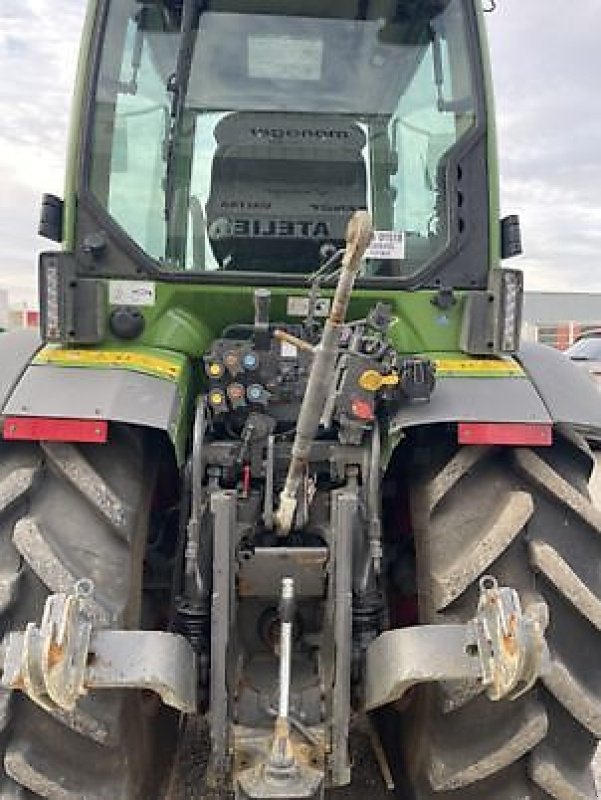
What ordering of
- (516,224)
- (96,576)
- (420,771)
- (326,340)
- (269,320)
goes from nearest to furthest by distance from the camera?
1. (326,340)
2. (96,576)
3. (420,771)
4. (269,320)
5. (516,224)

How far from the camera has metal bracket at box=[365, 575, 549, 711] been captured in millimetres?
→ 2152

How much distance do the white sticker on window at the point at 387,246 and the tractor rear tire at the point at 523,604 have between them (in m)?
0.78

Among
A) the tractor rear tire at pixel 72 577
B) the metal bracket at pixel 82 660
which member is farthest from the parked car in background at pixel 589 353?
the metal bracket at pixel 82 660

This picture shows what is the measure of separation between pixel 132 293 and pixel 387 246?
873 mm

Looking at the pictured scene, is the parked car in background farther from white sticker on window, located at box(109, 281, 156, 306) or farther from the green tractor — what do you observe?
white sticker on window, located at box(109, 281, 156, 306)

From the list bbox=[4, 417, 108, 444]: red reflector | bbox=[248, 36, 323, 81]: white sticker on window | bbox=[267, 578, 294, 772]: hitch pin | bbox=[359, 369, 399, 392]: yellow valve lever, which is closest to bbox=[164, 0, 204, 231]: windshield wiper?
bbox=[248, 36, 323, 81]: white sticker on window

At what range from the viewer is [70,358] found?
2875mm

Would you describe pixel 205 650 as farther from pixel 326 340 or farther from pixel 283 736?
pixel 326 340

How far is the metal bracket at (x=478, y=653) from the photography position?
7.06 ft

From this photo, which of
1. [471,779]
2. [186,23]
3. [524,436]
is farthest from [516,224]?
[471,779]

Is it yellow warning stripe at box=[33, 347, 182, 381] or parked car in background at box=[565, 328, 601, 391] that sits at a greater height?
parked car in background at box=[565, 328, 601, 391]

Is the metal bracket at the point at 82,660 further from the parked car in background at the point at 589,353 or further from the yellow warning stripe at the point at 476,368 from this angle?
the parked car in background at the point at 589,353

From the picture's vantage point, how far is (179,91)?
129 inches

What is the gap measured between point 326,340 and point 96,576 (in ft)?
2.99
